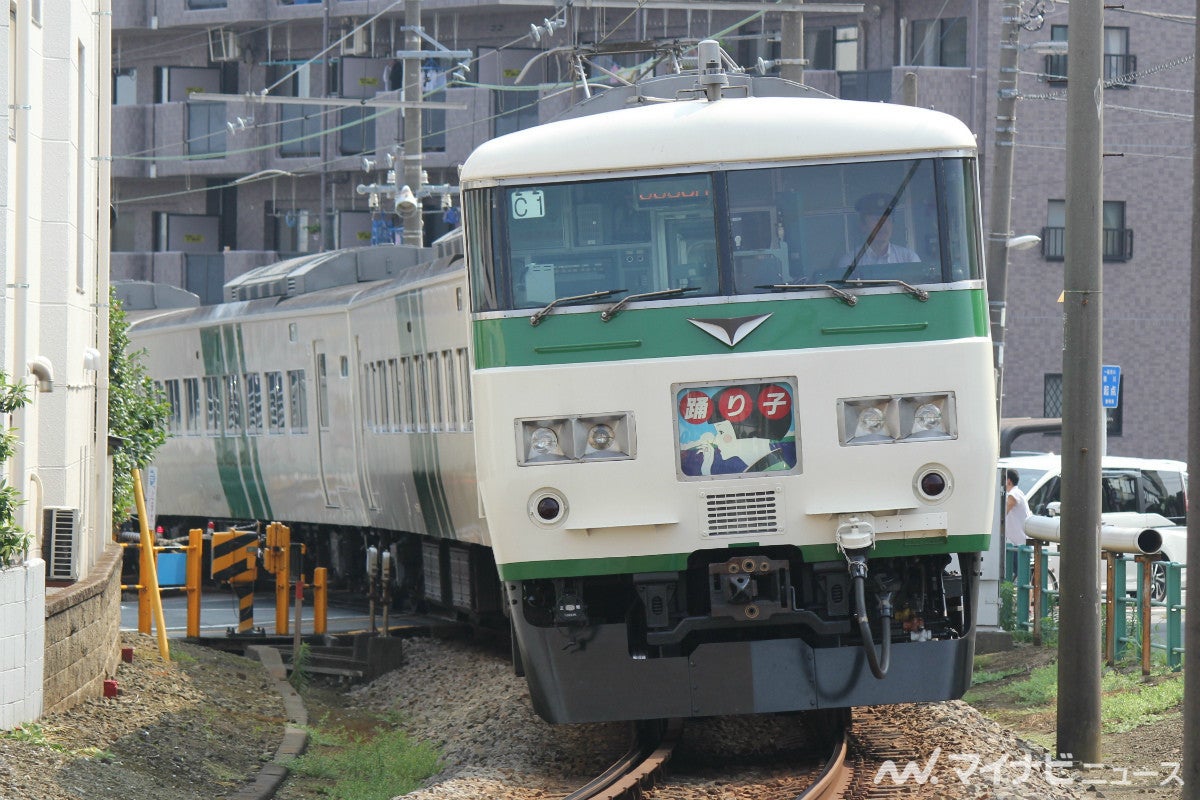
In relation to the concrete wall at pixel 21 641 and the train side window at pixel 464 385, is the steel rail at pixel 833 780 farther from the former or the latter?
the train side window at pixel 464 385

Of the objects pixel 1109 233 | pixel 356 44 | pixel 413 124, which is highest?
pixel 356 44

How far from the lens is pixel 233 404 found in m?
22.6

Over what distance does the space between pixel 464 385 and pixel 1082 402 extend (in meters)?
4.62

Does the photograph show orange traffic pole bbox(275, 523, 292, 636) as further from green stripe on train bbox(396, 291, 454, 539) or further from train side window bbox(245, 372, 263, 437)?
train side window bbox(245, 372, 263, 437)

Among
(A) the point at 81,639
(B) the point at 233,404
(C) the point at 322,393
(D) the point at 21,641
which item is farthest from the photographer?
(B) the point at 233,404

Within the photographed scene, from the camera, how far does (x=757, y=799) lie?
874 centimetres

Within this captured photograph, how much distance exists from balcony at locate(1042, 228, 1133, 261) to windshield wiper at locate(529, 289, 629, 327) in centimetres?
2541

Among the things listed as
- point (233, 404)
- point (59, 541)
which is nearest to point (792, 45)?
point (233, 404)

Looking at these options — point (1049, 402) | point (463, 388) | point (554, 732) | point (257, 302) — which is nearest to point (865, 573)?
point (554, 732)

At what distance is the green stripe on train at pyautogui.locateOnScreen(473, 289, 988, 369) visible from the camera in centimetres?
909

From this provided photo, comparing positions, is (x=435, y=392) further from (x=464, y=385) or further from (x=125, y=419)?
(x=125, y=419)

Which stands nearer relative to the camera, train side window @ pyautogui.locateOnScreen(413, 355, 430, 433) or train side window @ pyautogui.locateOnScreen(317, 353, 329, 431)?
train side window @ pyautogui.locateOnScreen(413, 355, 430, 433)

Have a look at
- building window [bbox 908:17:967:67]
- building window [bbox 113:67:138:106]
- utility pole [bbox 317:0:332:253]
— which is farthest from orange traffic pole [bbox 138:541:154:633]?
building window [bbox 113:67:138:106]

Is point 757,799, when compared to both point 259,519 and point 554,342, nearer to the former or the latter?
point 554,342
